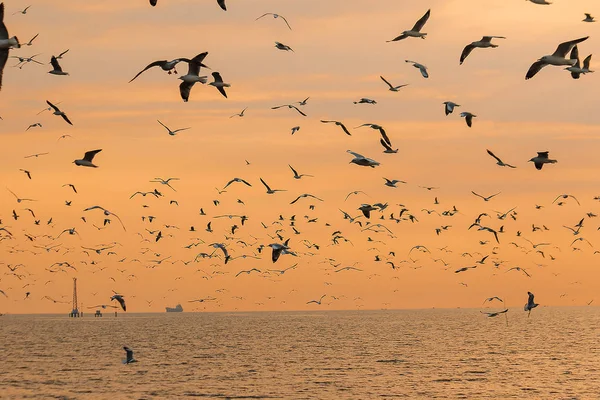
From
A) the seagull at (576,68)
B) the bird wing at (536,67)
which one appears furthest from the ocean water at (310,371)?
the bird wing at (536,67)

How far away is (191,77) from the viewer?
1695 inches

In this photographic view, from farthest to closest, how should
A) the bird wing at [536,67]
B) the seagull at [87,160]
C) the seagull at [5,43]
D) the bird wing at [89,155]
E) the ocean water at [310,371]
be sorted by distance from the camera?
1. the ocean water at [310,371]
2. the bird wing at [89,155]
3. the seagull at [87,160]
4. the bird wing at [536,67]
5. the seagull at [5,43]

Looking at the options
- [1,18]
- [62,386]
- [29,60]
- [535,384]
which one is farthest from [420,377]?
[1,18]

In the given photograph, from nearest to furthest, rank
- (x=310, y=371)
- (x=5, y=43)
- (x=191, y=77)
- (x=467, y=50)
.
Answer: (x=5, y=43) → (x=191, y=77) → (x=467, y=50) → (x=310, y=371)

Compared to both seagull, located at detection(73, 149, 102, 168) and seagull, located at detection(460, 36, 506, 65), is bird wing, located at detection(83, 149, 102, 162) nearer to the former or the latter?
seagull, located at detection(73, 149, 102, 168)

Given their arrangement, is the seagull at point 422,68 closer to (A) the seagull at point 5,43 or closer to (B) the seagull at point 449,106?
(B) the seagull at point 449,106

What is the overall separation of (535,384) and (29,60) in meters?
58.6

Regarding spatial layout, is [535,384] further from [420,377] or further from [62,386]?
[62,386]

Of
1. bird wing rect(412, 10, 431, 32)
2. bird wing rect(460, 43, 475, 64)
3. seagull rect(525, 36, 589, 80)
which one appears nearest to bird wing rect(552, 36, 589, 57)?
seagull rect(525, 36, 589, 80)

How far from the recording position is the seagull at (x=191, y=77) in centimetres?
4275

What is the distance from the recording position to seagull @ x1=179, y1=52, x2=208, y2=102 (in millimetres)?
42750

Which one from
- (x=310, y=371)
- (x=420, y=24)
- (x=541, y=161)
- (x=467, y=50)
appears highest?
(x=420, y=24)

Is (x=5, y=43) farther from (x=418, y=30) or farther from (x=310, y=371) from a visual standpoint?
(x=310, y=371)

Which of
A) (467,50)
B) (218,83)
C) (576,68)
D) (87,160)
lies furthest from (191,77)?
(576,68)
